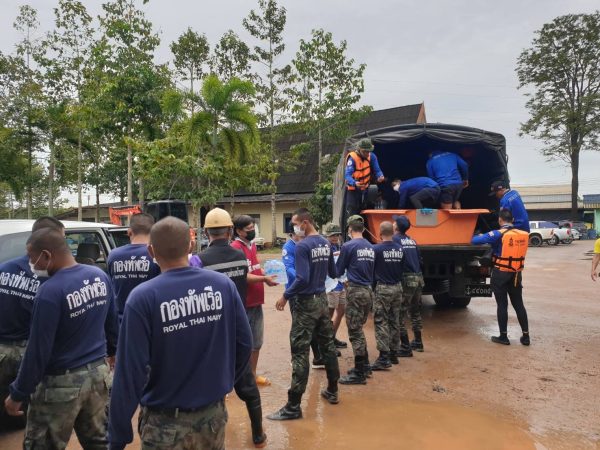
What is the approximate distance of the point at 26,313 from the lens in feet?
9.55

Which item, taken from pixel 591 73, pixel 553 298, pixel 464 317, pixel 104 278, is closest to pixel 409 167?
pixel 464 317

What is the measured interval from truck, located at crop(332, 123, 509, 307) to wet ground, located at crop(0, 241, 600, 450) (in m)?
0.81

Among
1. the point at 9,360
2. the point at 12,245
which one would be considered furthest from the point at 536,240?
the point at 9,360

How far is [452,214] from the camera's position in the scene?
6.76m

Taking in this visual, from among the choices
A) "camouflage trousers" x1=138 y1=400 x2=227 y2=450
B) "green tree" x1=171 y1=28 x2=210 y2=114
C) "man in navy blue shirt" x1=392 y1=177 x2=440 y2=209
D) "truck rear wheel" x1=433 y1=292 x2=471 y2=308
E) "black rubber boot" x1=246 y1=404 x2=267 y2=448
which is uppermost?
"green tree" x1=171 y1=28 x2=210 y2=114

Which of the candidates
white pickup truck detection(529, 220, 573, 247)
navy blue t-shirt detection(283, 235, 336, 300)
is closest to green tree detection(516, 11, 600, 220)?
white pickup truck detection(529, 220, 573, 247)

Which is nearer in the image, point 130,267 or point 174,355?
point 174,355

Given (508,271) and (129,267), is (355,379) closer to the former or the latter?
(129,267)

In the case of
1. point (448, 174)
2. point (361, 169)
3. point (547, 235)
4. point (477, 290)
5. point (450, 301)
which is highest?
point (361, 169)

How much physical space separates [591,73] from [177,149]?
29.8 meters

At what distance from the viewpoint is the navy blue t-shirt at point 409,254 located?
5.84 meters

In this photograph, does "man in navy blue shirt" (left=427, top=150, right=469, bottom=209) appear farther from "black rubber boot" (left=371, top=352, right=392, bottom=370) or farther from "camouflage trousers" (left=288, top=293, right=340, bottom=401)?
"camouflage trousers" (left=288, top=293, right=340, bottom=401)

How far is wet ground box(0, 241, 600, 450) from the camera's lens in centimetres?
360

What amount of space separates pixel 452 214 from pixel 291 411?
161 inches
